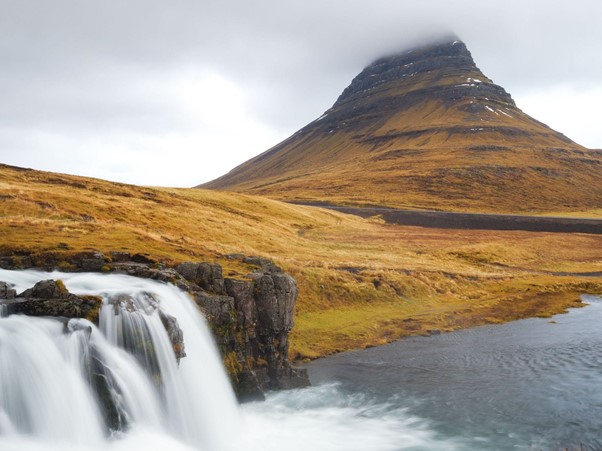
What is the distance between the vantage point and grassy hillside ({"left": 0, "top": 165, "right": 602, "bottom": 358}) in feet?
125

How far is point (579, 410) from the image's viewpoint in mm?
24266

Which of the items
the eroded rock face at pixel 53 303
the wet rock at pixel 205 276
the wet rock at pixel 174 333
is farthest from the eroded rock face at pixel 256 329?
the eroded rock face at pixel 53 303

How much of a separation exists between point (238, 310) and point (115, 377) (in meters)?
10.1

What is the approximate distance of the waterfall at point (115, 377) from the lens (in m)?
16.9

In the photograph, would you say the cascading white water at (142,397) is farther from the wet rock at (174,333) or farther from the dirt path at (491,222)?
the dirt path at (491,222)

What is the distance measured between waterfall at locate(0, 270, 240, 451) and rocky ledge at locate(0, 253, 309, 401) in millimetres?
897

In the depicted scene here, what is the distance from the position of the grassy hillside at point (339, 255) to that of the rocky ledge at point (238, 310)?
2.46m

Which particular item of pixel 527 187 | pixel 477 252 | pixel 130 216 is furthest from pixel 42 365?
pixel 527 187

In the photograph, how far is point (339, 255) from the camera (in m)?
64.6

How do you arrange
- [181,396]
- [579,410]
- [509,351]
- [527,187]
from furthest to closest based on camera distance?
[527,187] → [509,351] → [579,410] → [181,396]

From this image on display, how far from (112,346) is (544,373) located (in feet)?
80.1

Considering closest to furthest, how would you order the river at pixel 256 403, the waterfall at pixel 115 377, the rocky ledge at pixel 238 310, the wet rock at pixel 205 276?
the waterfall at pixel 115 377 → the river at pixel 256 403 → the rocky ledge at pixel 238 310 → the wet rock at pixel 205 276

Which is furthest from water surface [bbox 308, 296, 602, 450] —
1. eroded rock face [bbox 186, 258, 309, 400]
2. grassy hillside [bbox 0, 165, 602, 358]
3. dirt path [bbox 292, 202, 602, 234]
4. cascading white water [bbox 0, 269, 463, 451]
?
dirt path [bbox 292, 202, 602, 234]

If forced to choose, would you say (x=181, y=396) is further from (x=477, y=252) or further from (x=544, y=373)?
(x=477, y=252)
